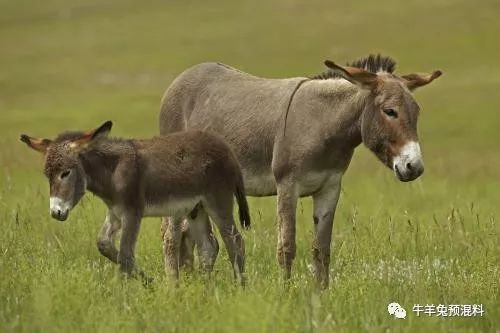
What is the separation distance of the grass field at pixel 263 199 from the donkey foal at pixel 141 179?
1.33 feet

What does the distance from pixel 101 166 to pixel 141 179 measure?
347mm

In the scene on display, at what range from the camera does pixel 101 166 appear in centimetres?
848

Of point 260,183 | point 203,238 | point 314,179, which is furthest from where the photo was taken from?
point 260,183

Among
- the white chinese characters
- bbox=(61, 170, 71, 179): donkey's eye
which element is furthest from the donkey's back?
the white chinese characters

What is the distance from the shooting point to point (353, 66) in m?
9.73

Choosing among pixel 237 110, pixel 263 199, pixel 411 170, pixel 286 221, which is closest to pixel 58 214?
pixel 286 221

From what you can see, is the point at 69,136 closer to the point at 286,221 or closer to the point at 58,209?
the point at 58,209

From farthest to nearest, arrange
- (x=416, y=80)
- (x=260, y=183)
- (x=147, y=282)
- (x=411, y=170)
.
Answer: (x=260, y=183), (x=416, y=80), (x=411, y=170), (x=147, y=282)

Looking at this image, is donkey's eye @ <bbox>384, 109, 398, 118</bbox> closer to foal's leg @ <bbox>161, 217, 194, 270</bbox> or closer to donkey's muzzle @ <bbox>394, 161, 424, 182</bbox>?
donkey's muzzle @ <bbox>394, 161, 424, 182</bbox>

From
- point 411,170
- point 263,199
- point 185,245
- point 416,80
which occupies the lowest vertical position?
point 263,199

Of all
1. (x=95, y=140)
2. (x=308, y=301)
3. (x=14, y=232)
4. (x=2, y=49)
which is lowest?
(x=2, y=49)

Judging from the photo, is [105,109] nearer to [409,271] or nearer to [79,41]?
[79,41]

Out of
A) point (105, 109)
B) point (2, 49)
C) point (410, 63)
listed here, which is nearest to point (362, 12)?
point (410, 63)

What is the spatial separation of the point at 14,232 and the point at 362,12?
49.7 m
